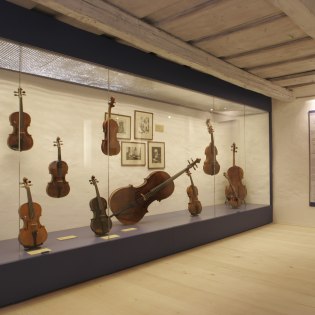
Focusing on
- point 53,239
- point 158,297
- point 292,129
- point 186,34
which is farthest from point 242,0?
point 292,129

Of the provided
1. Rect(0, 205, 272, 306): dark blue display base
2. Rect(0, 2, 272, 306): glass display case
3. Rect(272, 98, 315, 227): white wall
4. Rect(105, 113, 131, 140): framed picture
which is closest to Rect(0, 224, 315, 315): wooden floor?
Rect(0, 205, 272, 306): dark blue display base

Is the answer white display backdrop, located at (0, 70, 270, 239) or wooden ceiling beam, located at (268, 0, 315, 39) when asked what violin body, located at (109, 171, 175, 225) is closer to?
white display backdrop, located at (0, 70, 270, 239)

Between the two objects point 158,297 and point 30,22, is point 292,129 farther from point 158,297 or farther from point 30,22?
point 30,22

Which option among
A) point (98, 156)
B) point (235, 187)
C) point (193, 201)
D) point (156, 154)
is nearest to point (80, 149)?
point (98, 156)

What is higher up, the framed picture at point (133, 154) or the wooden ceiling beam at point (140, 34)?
the wooden ceiling beam at point (140, 34)

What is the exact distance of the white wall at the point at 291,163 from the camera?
207 inches

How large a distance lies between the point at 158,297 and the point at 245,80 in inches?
120

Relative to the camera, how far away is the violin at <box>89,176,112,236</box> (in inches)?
123

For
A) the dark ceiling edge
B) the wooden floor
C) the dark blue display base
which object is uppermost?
the dark ceiling edge

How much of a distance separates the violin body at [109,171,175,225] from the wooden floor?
1.90 ft

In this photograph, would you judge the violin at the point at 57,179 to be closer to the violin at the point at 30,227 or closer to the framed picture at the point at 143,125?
the violin at the point at 30,227

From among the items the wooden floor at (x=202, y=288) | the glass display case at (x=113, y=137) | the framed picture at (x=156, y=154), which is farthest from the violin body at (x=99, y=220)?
the framed picture at (x=156, y=154)

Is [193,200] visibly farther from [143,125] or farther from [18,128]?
[18,128]

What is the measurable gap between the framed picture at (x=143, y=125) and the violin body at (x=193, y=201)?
34.6 inches
